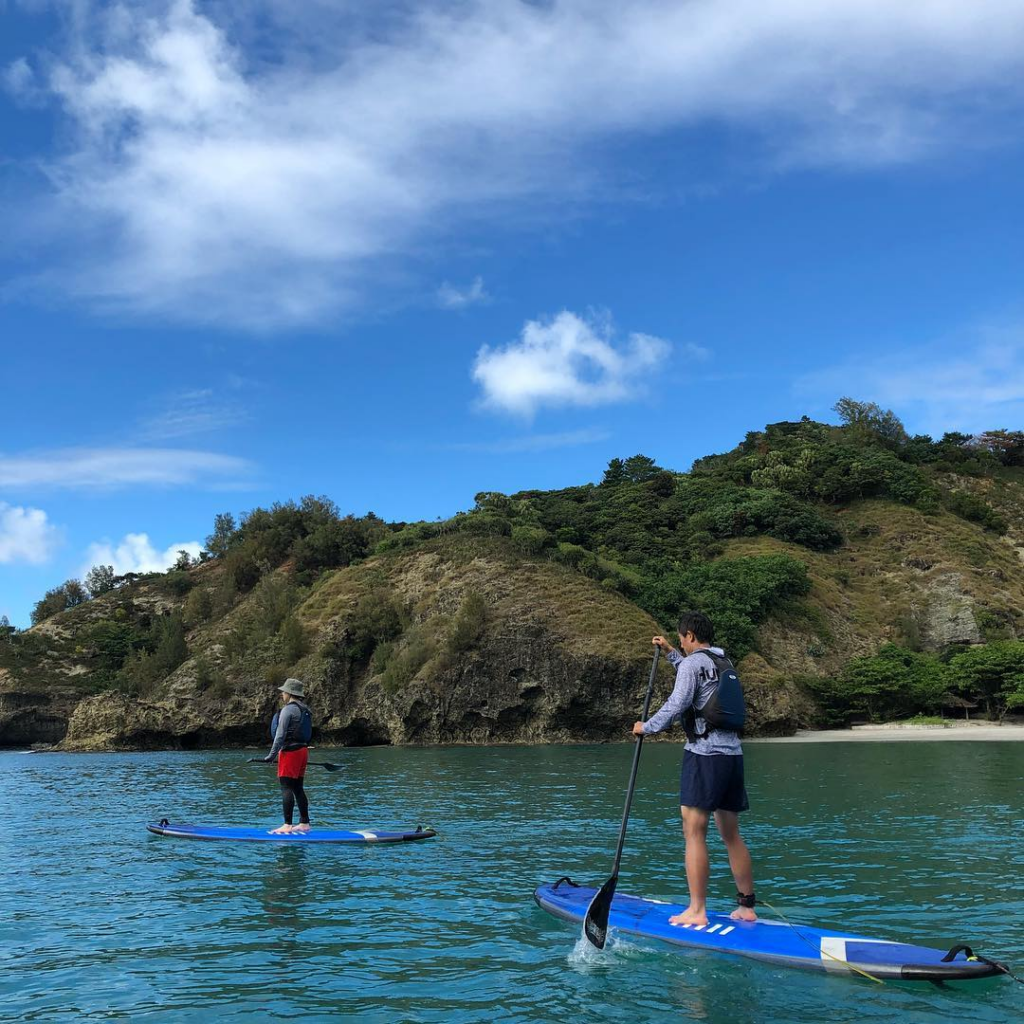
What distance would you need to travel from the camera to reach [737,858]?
28.9 ft

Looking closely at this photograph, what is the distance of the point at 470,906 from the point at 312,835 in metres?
5.82

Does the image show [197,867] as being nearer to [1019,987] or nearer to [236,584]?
[1019,987]

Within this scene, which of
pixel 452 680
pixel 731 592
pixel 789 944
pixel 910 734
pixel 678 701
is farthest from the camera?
pixel 731 592

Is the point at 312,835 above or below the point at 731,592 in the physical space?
below

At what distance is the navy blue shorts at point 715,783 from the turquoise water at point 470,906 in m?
1.36

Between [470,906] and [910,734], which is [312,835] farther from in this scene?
[910,734]

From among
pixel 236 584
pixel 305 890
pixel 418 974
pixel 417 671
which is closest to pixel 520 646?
pixel 417 671

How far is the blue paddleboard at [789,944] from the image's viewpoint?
733cm

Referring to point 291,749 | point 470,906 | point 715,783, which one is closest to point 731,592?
point 291,749

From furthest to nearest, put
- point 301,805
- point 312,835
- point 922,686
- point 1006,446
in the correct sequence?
point 1006,446 → point 922,686 → point 301,805 → point 312,835

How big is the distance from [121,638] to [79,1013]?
85.4 metres

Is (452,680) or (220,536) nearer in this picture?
(452,680)

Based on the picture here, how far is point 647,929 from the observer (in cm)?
879

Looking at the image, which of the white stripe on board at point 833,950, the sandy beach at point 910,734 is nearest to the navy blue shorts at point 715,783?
the white stripe on board at point 833,950
